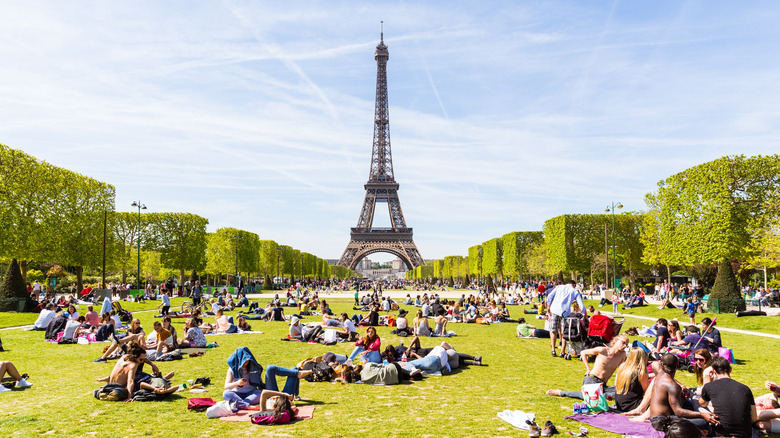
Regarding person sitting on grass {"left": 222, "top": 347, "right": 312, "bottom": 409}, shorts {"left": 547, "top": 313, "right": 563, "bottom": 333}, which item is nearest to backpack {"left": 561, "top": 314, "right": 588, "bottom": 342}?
shorts {"left": 547, "top": 313, "right": 563, "bottom": 333}

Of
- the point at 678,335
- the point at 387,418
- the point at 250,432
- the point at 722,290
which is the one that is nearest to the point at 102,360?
the point at 250,432

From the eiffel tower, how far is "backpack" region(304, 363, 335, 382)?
3071 inches

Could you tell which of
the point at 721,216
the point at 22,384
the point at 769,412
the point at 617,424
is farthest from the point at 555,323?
the point at 721,216

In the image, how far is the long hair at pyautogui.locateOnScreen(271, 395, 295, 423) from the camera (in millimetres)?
6969

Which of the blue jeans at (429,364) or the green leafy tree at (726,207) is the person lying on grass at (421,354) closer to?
the blue jeans at (429,364)

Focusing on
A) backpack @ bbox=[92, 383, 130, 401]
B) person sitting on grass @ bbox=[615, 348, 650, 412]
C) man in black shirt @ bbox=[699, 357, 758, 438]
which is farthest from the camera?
backpack @ bbox=[92, 383, 130, 401]

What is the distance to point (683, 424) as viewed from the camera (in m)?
5.26

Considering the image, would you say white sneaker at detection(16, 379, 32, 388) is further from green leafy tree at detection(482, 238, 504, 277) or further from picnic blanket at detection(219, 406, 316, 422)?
green leafy tree at detection(482, 238, 504, 277)

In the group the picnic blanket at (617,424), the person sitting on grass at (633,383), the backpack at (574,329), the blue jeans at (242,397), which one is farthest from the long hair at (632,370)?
the blue jeans at (242,397)

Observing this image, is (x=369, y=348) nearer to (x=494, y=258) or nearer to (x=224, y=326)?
(x=224, y=326)

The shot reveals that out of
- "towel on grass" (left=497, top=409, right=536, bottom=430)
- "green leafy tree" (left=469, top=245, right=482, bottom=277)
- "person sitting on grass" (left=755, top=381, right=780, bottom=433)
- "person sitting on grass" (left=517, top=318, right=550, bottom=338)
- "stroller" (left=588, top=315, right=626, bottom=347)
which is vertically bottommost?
"person sitting on grass" (left=517, top=318, right=550, bottom=338)

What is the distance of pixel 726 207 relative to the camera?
87.1 feet

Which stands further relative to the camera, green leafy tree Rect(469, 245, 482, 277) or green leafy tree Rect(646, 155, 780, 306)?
green leafy tree Rect(469, 245, 482, 277)

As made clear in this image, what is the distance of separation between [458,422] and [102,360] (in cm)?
874
